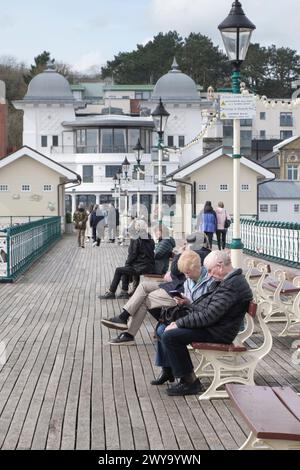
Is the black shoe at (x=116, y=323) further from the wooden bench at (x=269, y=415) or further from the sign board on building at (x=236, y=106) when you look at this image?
the wooden bench at (x=269, y=415)

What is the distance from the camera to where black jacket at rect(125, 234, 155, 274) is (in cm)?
1236

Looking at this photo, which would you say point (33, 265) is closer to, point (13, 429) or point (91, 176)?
point (13, 429)

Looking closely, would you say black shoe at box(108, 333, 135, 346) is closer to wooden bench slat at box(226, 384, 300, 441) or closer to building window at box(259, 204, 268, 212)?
wooden bench slat at box(226, 384, 300, 441)

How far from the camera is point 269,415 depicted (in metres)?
4.79

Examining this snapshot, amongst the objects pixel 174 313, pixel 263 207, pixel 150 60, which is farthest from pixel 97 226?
pixel 150 60

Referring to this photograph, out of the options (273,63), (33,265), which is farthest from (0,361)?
(273,63)

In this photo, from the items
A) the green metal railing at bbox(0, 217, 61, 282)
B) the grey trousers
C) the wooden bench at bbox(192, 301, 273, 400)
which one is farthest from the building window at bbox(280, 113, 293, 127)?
the wooden bench at bbox(192, 301, 273, 400)

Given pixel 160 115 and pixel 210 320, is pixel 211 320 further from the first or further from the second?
pixel 160 115

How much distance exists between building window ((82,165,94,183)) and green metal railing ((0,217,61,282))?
43.4m

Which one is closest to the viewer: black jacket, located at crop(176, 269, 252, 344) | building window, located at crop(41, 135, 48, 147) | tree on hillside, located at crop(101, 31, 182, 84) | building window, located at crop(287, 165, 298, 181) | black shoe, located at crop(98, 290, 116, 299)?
black jacket, located at crop(176, 269, 252, 344)

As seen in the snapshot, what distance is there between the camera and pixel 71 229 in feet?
165

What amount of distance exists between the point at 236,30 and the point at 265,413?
5.52 m

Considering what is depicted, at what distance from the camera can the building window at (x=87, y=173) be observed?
234 ft
